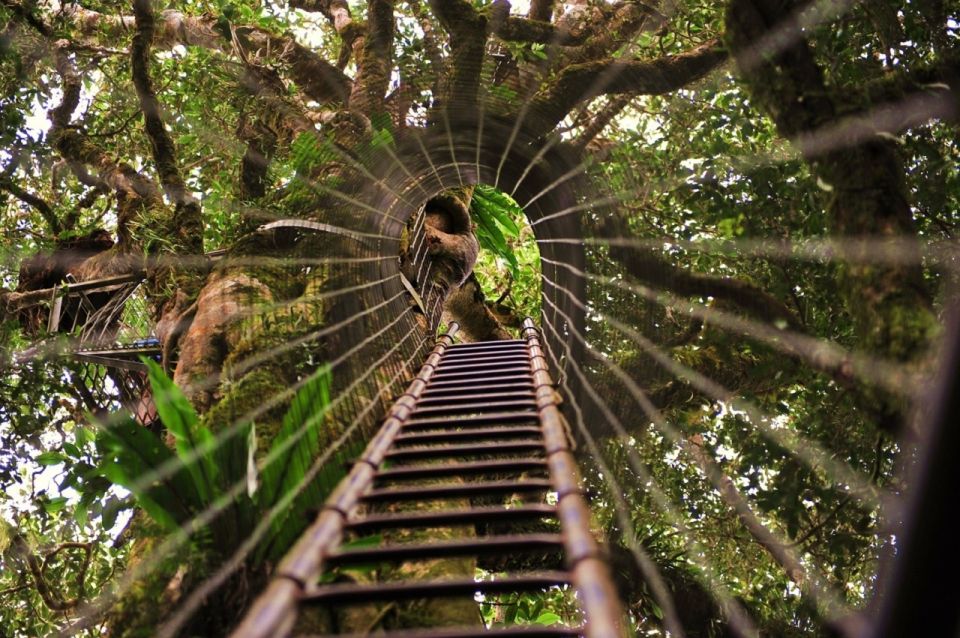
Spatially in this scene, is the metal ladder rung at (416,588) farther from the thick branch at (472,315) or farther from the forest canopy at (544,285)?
the thick branch at (472,315)

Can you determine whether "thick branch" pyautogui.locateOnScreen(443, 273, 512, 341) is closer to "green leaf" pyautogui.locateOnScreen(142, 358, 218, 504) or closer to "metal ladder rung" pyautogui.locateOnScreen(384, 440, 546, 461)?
"metal ladder rung" pyautogui.locateOnScreen(384, 440, 546, 461)

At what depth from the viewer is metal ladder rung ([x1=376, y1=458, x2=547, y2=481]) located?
2412 millimetres

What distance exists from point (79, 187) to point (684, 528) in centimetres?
565

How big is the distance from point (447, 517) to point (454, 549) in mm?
193

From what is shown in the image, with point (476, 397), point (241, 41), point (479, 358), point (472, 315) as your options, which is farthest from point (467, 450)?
point (241, 41)

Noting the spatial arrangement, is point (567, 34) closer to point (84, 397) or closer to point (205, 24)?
point (205, 24)

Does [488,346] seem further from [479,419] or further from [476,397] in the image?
[479,419]

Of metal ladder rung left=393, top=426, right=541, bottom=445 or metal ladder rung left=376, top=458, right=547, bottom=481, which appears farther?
metal ladder rung left=393, top=426, right=541, bottom=445

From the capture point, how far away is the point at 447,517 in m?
2.03

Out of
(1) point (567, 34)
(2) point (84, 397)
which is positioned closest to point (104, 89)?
(2) point (84, 397)

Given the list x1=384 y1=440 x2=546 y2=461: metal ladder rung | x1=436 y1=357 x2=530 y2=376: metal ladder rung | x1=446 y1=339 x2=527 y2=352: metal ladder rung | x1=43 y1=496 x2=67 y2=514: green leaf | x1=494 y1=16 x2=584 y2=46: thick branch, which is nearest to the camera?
x1=384 y1=440 x2=546 y2=461: metal ladder rung

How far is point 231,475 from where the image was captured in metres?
2.30

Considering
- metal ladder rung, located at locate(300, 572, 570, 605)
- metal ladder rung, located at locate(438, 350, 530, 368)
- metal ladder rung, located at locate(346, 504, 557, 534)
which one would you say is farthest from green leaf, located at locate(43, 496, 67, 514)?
metal ladder rung, located at locate(300, 572, 570, 605)

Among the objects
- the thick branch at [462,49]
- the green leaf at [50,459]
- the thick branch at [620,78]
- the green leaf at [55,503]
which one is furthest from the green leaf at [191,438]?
the thick branch at [620,78]
